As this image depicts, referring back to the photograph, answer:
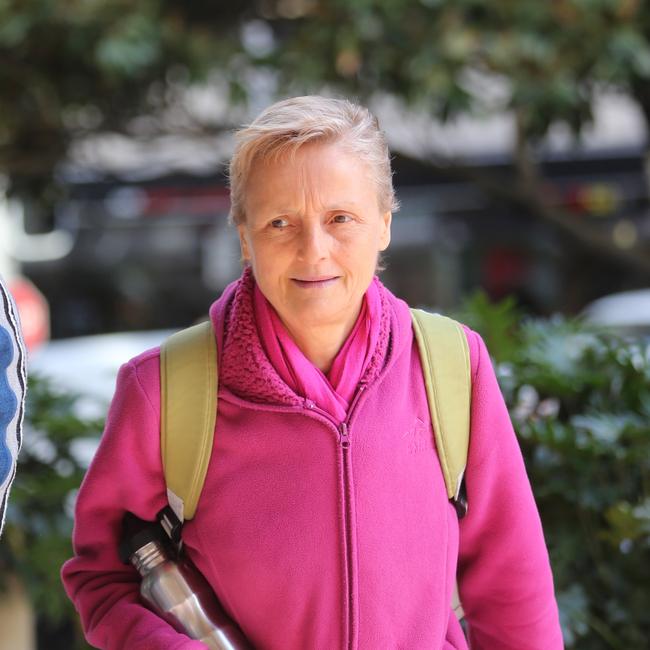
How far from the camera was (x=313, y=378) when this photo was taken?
167 cm

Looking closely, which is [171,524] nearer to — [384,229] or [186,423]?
[186,423]

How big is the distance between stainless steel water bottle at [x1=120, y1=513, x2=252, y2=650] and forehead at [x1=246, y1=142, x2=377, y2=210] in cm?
62

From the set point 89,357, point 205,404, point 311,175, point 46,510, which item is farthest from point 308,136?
point 89,357

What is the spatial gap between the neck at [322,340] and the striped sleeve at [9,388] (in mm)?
449

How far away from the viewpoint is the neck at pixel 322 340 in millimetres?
1687

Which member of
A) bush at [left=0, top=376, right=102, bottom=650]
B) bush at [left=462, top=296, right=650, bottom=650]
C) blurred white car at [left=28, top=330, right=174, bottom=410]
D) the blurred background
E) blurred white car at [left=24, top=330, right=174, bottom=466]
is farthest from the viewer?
blurred white car at [left=28, top=330, right=174, bottom=410]

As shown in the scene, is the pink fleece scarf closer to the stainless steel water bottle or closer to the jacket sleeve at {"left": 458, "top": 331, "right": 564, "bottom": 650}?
the jacket sleeve at {"left": 458, "top": 331, "right": 564, "bottom": 650}

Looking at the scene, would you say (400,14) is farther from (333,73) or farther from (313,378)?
(313,378)

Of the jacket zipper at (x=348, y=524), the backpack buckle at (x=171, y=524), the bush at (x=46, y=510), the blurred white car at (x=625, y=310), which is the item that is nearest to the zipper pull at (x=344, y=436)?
the jacket zipper at (x=348, y=524)

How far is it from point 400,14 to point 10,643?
353cm

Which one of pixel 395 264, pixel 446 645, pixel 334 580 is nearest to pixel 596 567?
pixel 446 645

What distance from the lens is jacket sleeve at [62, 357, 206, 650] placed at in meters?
1.65

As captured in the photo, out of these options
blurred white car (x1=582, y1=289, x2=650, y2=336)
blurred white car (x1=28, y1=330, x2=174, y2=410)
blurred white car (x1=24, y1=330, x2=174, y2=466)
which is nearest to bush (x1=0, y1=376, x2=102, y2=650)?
blurred white car (x1=24, y1=330, x2=174, y2=466)

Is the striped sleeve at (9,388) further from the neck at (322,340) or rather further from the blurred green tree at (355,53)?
the blurred green tree at (355,53)
